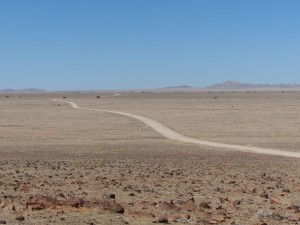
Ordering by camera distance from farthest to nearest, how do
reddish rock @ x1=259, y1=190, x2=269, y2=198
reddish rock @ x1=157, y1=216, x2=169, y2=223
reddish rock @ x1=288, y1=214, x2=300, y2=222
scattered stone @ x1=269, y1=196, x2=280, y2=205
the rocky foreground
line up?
reddish rock @ x1=259, y1=190, x2=269, y2=198 → scattered stone @ x1=269, y1=196, x2=280, y2=205 → reddish rock @ x1=288, y1=214, x2=300, y2=222 → the rocky foreground → reddish rock @ x1=157, y1=216, x2=169, y2=223

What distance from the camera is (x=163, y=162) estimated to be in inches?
834

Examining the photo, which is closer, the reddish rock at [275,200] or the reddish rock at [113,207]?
the reddish rock at [113,207]

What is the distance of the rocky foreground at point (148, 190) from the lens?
989 centimetres

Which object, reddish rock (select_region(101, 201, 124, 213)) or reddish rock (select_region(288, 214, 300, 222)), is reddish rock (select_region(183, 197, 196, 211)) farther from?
reddish rock (select_region(288, 214, 300, 222))

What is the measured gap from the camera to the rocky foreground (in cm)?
989

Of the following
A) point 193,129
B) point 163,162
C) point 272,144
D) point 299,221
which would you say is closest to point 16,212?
point 299,221

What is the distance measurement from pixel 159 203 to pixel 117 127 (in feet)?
108

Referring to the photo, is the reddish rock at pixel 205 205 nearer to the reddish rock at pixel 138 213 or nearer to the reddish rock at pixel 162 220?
the reddish rock at pixel 138 213

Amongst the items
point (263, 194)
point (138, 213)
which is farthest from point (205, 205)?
point (263, 194)

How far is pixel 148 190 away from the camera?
13430mm

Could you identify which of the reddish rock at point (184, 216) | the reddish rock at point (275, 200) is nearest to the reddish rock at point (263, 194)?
the reddish rock at point (275, 200)

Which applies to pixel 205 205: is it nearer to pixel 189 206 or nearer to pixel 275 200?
pixel 189 206

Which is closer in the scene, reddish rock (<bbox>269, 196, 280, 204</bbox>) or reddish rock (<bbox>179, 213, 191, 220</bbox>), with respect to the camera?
reddish rock (<bbox>179, 213, 191, 220</bbox>)

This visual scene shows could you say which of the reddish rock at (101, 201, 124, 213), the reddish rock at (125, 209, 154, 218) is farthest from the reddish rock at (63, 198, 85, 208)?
the reddish rock at (125, 209, 154, 218)
